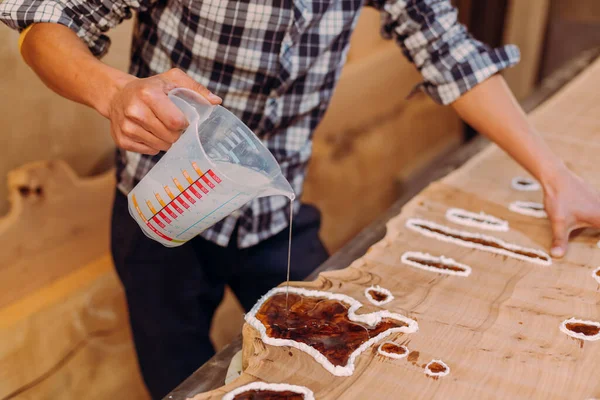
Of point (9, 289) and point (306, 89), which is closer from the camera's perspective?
point (306, 89)

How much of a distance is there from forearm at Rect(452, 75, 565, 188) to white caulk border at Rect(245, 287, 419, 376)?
51 cm

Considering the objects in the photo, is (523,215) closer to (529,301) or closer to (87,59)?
(529,301)

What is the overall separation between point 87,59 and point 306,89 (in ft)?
1.54

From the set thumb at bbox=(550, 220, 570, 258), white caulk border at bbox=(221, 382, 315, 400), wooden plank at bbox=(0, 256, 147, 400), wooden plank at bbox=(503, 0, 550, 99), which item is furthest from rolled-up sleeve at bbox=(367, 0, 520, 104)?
wooden plank at bbox=(503, 0, 550, 99)

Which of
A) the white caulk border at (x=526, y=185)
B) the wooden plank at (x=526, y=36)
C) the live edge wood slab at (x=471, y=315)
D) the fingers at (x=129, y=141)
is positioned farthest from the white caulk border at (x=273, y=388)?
the wooden plank at (x=526, y=36)

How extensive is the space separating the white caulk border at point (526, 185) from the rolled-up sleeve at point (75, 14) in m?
0.96

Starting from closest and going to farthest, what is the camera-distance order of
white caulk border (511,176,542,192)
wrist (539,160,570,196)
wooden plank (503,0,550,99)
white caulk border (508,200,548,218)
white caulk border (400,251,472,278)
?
white caulk border (400,251,472,278) → wrist (539,160,570,196) → white caulk border (508,200,548,218) → white caulk border (511,176,542,192) → wooden plank (503,0,550,99)

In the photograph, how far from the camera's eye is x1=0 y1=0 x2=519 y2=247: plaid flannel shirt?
1.16 m

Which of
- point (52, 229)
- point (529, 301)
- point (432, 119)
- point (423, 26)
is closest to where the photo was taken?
point (529, 301)

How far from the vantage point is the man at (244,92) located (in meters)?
1.09

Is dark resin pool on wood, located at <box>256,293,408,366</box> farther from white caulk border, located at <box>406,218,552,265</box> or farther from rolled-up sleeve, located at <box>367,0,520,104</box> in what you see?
rolled-up sleeve, located at <box>367,0,520,104</box>

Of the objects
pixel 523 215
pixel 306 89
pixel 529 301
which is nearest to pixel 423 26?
pixel 306 89

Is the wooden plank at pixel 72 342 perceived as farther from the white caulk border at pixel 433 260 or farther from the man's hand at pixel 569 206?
the man's hand at pixel 569 206

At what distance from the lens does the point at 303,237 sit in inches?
60.9
